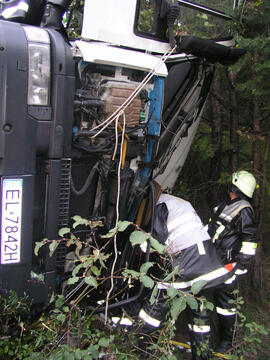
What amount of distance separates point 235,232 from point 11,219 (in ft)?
7.98

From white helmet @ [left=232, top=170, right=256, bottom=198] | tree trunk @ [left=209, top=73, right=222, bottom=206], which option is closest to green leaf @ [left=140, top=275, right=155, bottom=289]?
white helmet @ [left=232, top=170, right=256, bottom=198]

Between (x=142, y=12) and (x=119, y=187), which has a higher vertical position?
(x=142, y=12)

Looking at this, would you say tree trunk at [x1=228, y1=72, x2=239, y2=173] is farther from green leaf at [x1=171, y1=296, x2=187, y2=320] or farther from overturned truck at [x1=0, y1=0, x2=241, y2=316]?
green leaf at [x1=171, y1=296, x2=187, y2=320]

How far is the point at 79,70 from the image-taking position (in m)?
2.77

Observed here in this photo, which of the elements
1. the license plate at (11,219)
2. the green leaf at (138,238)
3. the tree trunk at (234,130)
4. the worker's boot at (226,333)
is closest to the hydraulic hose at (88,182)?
the license plate at (11,219)

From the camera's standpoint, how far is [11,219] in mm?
2469

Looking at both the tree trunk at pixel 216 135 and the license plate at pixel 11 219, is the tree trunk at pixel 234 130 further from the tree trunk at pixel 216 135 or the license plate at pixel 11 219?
the license plate at pixel 11 219

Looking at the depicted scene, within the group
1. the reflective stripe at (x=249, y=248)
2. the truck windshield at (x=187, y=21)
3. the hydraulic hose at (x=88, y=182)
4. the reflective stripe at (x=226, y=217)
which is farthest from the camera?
the reflective stripe at (x=226, y=217)

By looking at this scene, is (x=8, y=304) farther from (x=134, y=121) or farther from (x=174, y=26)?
(x=174, y=26)

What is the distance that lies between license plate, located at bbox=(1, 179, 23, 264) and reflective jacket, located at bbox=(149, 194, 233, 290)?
3.98 ft

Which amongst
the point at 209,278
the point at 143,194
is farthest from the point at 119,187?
the point at 209,278

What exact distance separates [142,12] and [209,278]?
7.41 ft

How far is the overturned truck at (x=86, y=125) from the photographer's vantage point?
2443 mm

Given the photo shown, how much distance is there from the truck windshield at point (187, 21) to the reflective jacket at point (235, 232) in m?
1.75
